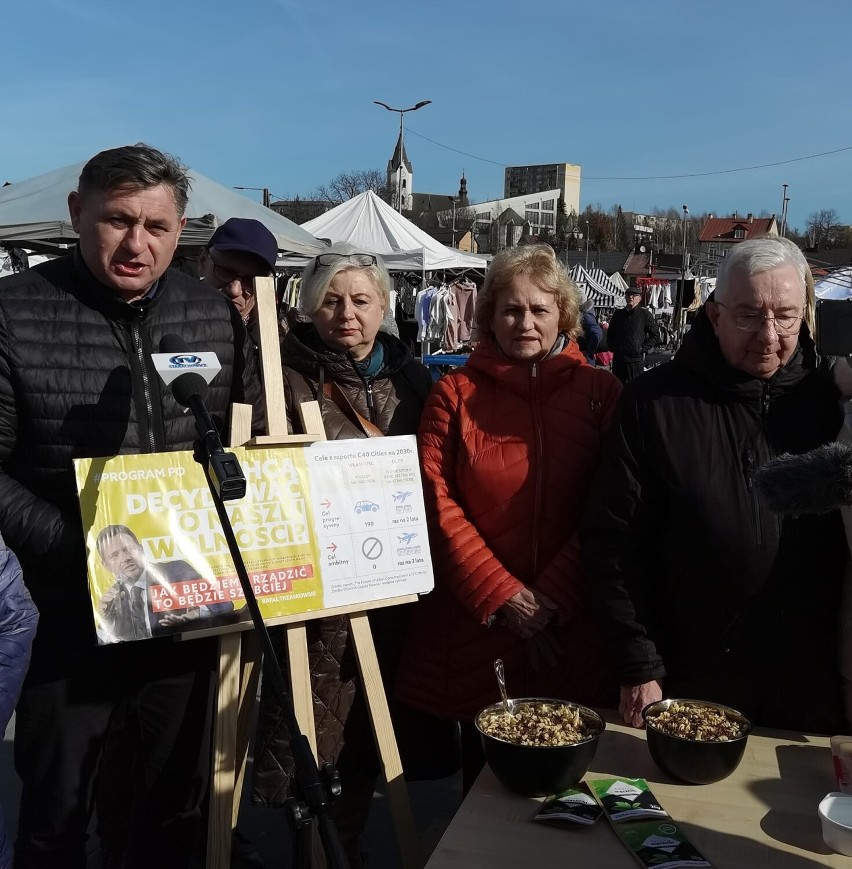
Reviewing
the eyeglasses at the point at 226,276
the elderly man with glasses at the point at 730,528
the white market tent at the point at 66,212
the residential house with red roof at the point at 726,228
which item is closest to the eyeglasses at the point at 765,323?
the elderly man with glasses at the point at 730,528

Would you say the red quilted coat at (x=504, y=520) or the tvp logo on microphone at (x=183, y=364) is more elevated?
the tvp logo on microphone at (x=183, y=364)

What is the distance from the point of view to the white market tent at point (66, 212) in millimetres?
6652

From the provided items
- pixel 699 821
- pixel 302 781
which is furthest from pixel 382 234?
pixel 302 781

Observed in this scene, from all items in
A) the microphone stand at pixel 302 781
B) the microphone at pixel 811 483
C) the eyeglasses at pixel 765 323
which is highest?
the eyeglasses at pixel 765 323

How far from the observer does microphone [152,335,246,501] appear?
3.89ft

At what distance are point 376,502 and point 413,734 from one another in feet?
2.70

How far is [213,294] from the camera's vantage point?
214 centimetres

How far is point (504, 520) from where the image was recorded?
7.31ft

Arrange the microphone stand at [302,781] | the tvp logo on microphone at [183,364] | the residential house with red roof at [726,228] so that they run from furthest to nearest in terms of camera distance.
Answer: the residential house with red roof at [726,228] < the tvp logo on microphone at [183,364] < the microphone stand at [302,781]

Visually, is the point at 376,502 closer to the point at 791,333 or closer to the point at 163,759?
the point at 163,759

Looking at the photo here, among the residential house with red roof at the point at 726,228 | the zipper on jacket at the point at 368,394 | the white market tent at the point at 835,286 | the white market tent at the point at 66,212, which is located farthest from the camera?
the residential house with red roof at the point at 726,228

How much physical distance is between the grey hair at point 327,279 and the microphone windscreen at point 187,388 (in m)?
0.98

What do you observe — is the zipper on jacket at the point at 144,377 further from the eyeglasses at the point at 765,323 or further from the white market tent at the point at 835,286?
the white market tent at the point at 835,286

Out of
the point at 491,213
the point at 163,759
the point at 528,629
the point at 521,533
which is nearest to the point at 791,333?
the point at 521,533
